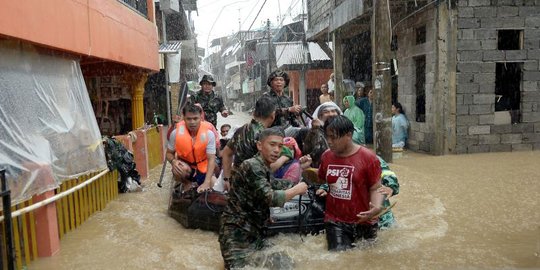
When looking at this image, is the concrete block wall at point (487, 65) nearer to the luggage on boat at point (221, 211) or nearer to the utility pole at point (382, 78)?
the utility pole at point (382, 78)

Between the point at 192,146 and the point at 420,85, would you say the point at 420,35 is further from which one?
the point at 192,146

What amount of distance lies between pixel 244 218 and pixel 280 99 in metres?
2.87

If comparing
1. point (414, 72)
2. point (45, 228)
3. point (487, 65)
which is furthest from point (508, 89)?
point (45, 228)

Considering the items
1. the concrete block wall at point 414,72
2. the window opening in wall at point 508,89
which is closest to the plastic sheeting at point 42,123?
the concrete block wall at point 414,72

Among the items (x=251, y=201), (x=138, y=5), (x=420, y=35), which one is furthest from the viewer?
(x=420, y=35)

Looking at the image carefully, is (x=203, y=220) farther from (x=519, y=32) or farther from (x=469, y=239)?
(x=519, y=32)

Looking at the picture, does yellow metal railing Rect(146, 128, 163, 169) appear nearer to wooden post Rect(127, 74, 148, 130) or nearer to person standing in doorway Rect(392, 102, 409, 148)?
wooden post Rect(127, 74, 148, 130)

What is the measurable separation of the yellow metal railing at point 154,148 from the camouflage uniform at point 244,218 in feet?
23.1

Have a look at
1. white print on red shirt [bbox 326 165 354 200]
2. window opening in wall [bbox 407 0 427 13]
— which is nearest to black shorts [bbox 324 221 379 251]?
white print on red shirt [bbox 326 165 354 200]

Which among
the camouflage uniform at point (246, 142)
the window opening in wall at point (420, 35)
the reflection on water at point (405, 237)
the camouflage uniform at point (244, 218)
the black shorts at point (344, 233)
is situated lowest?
the reflection on water at point (405, 237)

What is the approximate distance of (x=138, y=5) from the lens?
36.8ft

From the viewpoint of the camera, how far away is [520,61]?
10633 mm

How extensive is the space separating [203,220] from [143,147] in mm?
4402

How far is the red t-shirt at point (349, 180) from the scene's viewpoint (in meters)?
4.23
